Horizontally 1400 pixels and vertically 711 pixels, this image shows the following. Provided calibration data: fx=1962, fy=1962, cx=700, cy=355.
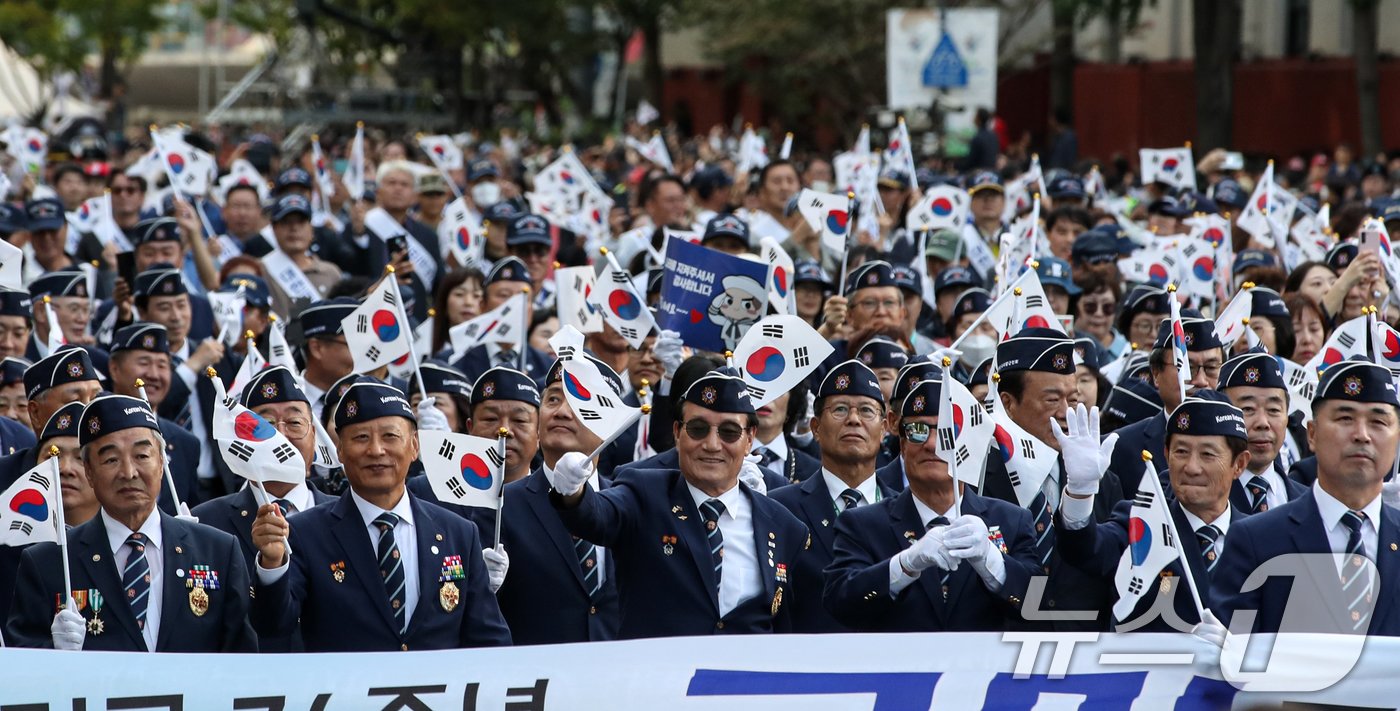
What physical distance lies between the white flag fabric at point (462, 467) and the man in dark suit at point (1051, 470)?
177 centimetres

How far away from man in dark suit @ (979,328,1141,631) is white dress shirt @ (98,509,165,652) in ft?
9.22

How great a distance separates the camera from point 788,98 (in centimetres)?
3412

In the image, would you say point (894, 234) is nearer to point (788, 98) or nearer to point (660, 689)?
point (660, 689)

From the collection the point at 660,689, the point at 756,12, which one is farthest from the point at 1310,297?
the point at 756,12

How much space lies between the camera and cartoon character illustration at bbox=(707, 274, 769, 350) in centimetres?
972

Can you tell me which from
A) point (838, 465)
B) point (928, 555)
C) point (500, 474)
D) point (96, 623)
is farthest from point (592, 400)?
point (96, 623)

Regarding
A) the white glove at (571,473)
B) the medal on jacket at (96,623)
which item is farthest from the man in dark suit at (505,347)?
the medal on jacket at (96,623)

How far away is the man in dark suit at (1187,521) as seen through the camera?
6324 mm

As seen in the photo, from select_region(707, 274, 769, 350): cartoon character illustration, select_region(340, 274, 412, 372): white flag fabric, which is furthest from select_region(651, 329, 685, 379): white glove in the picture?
select_region(340, 274, 412, 372): white flag fabric

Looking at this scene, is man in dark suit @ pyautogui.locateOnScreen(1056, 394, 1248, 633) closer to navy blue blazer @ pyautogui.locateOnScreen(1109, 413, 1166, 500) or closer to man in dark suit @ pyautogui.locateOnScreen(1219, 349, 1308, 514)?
man in dark suit @ pyautogui.locateOnScreen(1219, 349, 1308, 514)

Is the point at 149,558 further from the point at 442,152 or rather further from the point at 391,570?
the point at 442,152

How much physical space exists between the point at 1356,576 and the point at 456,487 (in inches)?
117

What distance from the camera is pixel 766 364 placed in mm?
8055

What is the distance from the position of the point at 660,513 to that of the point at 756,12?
1027 inches
